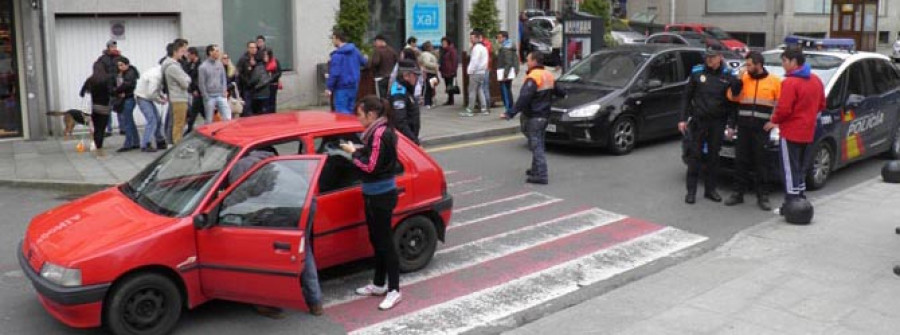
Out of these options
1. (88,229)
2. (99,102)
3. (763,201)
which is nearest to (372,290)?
(88,229)

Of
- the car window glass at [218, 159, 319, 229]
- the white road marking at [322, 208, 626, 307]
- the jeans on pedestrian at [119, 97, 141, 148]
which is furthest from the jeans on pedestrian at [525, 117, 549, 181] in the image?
the jeans on pedestrian at [119, 97, 141, 148]

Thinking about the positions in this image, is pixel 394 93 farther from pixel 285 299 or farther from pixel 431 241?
pixel 285 299

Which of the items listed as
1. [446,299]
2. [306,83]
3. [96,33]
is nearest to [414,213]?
[446,299]

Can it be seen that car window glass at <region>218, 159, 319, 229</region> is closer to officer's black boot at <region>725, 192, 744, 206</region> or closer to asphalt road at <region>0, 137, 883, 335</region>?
asphalt road at <region>0, 137, 883, 335</region>

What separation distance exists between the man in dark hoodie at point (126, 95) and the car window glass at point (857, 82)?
10043 millimetres

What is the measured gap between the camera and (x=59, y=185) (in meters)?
11.1

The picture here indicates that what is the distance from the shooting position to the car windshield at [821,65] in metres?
10.6

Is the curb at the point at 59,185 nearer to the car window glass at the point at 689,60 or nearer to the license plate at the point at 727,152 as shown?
the license plate at the point at 727,152

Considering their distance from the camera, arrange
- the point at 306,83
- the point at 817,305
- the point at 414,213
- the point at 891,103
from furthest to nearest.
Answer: the point at 306,83
the point at 891,103
the point at 414,213
the point at 817,305

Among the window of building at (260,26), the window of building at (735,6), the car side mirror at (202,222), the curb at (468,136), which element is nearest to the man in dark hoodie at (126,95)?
the window of building at (260,26)

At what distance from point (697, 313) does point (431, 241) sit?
228 cm

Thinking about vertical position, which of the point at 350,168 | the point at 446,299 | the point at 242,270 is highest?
the point at 350,168

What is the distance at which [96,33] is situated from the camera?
1538 centimetres

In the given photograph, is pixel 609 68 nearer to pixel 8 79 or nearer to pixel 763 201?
pixel 763 201
